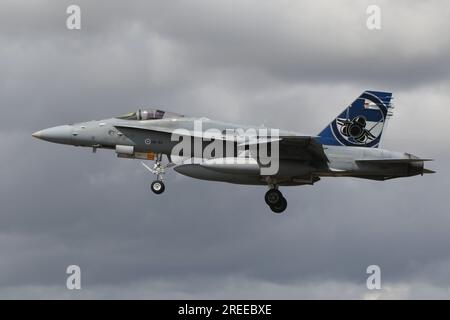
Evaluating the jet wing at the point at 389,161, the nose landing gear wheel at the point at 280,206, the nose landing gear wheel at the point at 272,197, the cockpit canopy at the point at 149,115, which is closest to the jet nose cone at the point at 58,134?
the cockpit canopy at the point at 149,115

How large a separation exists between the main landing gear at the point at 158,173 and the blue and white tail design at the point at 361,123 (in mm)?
5960

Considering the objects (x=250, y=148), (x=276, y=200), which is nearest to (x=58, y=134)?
(x=250, y=148)

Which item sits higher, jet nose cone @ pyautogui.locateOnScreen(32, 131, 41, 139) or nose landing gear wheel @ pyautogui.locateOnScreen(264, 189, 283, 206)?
jet nose cone @ pyautogui.locateOnScreen(32, 131, 41, 139)

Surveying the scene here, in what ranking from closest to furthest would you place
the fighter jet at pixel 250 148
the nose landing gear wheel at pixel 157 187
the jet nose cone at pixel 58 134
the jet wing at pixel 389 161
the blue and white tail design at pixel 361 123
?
the jet wing at pixel 389 161
the fighter jet at pixel 250 148
the nose landing gear wheel at pixel 157 187
the blue and white tail design at pixel 361 123
the jet nose cone at pixel 58 134

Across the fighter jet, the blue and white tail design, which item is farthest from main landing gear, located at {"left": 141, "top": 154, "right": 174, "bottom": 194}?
the blue and white tail design

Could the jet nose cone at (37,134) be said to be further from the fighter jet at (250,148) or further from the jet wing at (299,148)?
the jet wing at (299,148)

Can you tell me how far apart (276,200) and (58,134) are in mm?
8572

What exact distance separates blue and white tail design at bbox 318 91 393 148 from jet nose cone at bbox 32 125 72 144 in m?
9.45

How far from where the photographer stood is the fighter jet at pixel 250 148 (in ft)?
97.6

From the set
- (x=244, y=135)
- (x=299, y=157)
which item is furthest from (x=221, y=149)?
(x=299, y=157)

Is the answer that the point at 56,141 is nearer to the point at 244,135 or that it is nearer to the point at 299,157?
the point at 244,135

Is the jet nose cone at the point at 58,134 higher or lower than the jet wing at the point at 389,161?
higher

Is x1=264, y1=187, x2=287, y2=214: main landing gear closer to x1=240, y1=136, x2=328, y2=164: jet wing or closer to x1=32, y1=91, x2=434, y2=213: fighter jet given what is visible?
x1=32, y1=91, x2=434, y2=213: fighter jet

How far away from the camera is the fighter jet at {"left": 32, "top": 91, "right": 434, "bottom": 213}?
29750 mm
